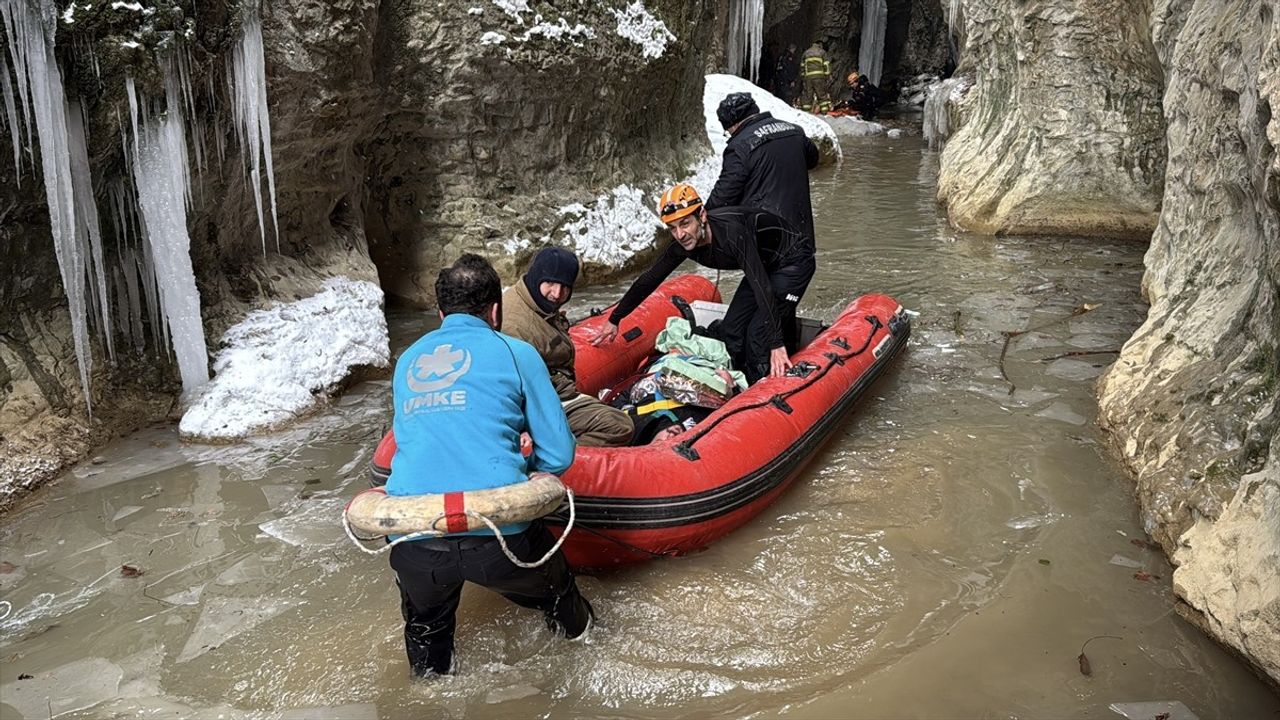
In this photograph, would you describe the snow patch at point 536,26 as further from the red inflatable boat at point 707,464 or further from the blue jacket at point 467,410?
the blue jacket at point 467,410

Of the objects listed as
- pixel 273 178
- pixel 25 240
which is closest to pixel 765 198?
pixel 273 178

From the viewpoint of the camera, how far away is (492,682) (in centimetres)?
307

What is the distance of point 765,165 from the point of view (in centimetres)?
496

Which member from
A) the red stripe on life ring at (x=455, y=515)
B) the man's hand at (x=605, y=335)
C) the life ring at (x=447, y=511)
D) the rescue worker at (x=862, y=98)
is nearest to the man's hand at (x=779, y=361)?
the man's hand at (x=605, y=335)

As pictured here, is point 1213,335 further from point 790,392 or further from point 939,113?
point 939,113

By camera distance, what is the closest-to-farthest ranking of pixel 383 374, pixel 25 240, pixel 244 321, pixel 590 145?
pixel 25 240 < pixel 244 321 < pixel 383 374 < pixel 590 145

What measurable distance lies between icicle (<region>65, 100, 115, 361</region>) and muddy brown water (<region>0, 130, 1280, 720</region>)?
0.84 metres

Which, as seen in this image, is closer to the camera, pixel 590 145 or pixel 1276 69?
pixel 1276 69

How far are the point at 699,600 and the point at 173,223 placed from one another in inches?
143

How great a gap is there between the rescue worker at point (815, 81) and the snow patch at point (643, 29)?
11877 millimetres

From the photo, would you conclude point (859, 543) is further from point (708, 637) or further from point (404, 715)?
point (404, 715)

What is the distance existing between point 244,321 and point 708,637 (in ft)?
12.7

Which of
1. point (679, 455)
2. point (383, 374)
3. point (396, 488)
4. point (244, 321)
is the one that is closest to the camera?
point (396, 488)

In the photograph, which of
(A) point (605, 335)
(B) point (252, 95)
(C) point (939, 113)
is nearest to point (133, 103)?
(B) point (252, 95)
